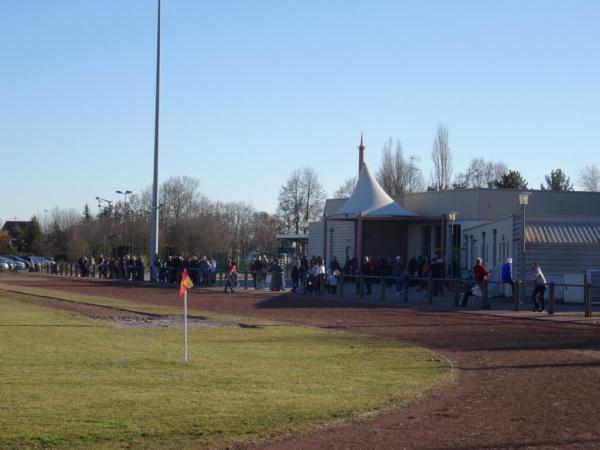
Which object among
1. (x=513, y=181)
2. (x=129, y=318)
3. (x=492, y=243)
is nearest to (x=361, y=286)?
(x=492, y=243)

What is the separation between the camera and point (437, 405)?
39.0ft

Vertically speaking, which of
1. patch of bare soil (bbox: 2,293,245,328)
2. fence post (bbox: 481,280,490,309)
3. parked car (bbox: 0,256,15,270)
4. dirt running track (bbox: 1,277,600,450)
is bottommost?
dirt running track (bbox: 1,277,600,450)

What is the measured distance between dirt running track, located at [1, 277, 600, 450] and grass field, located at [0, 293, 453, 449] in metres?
0.62

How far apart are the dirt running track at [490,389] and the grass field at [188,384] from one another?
2.02ft

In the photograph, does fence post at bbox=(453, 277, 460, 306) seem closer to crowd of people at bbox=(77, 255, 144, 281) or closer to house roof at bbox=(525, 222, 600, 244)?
house roof at bbox=(525, 222, 600, 244)

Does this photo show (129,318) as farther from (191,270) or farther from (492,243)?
(191,270)

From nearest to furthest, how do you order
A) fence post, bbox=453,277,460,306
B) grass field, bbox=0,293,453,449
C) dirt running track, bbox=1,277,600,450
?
dirt running track, bbox=1,277,600,450, grass field, bbox=0,293,453,449, fence post, bbox=453,277,460,306

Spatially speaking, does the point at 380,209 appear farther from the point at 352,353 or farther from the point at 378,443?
the point at 378,443

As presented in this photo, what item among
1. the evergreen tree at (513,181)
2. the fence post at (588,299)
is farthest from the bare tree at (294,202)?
the fence post at (588,299)

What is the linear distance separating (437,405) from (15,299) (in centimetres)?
2596

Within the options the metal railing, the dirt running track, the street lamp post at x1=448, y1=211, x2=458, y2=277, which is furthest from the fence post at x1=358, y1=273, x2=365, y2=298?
the street lamp post at x1=448, y1=211, x2=458, y2=277

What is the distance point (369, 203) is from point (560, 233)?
17.6 metres

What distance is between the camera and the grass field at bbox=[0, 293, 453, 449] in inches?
386

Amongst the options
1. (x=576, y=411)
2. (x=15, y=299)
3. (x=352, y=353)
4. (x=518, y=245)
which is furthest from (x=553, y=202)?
(x=576, y=411)
